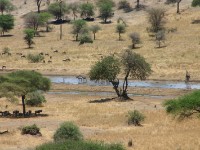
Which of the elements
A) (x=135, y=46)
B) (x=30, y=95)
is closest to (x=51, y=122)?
(x=30, y=95)

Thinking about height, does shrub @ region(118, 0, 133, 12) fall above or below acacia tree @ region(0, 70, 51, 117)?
above

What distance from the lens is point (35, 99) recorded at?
58625 millimetres

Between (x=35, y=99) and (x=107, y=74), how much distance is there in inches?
391

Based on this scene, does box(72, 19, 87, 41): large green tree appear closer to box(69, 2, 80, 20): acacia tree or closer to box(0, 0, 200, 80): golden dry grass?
box(0, 0, 200, 80): golden dry grass

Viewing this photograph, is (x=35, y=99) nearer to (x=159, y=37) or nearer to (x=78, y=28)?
(x=159, y=37)

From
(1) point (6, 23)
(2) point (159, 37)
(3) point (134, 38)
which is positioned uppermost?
(1) point (6, 23)

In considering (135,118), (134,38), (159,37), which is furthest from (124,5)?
(135,118)

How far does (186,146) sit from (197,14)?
91237 millimetres

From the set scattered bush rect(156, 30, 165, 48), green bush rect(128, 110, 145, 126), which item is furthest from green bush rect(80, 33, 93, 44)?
green bush rect(128, 110, 145, 126)

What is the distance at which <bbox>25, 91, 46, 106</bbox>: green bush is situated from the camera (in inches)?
2260

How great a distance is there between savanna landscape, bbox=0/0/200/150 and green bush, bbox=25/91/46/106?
0.18m

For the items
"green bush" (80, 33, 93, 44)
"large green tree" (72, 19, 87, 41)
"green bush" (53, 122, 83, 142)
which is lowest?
"green bush" (53, 122, 83, 142)

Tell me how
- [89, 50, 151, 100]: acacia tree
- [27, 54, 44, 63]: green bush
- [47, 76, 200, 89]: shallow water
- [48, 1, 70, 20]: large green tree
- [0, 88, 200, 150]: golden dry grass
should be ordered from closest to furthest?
1. [0, 88, 200, 150]: golden dry grass
2. [89, 50, 151, 100]: acacia tree
3. [47, 76, 200, 89]: shallow water
4. [27, 54, 44, 63]: green bush
5. [48, 1, 70, 20]: large green tree

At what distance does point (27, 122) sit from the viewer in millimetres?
48438
